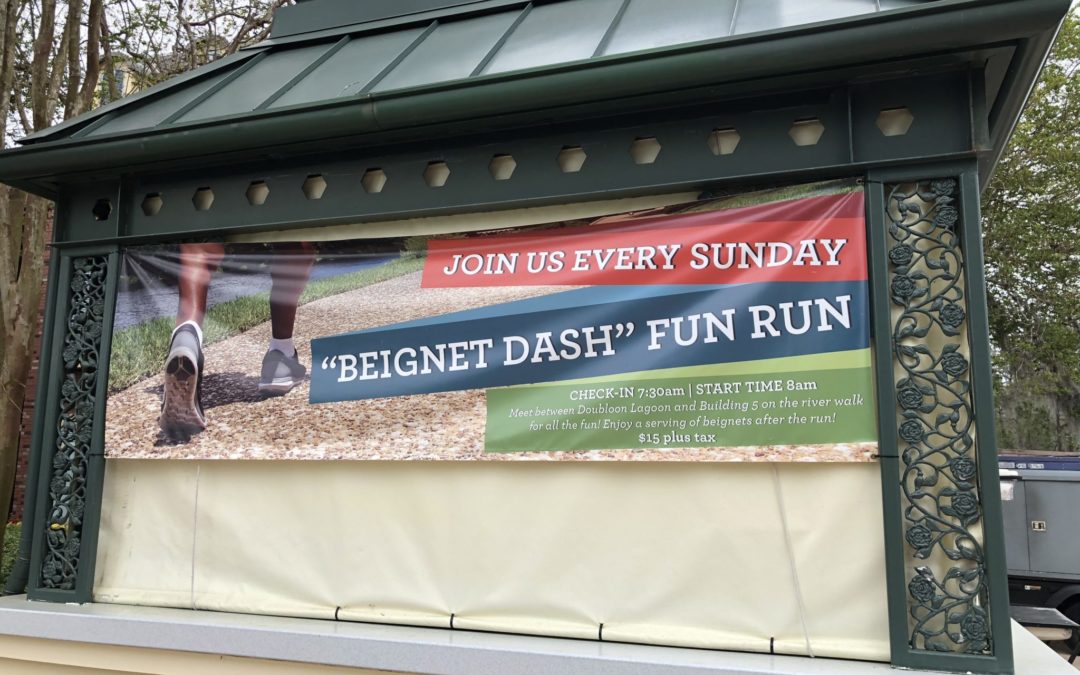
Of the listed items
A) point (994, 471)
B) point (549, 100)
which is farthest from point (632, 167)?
point (994, 471)

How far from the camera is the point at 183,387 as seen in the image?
4719 mm

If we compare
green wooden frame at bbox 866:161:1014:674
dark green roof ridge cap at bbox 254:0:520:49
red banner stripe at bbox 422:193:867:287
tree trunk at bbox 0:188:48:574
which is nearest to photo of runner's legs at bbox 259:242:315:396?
red banner stripe at bbox 422:193:867:287

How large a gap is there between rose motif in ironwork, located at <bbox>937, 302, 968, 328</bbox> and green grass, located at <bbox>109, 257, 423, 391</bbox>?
259 cm

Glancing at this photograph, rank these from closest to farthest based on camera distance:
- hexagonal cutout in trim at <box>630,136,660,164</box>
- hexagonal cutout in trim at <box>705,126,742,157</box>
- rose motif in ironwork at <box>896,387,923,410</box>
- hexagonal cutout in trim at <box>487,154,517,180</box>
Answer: rose motif in ironwork at <box>896,387,923,410</box>, hexagonal cutout in trim at <box>705,126,742,157</box>, hexagonal cutout in trim at <box>630,136,660,164</box>, hexagonal cutout in trim at <box>487,154,517,180</box>

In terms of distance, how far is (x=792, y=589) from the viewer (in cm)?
363

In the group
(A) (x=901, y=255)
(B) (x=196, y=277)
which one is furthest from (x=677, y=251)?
(B) (x=196, y=277)

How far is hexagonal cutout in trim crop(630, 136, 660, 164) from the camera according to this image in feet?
13.5

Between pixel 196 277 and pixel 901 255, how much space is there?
12.4 feet

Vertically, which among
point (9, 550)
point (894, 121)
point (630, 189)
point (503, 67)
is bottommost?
point (9, 550)

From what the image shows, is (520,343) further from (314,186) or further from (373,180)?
(314,186)

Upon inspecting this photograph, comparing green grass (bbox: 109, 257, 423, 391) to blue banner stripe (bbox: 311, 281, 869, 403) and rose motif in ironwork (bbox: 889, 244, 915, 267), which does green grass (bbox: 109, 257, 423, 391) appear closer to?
blue banner stripe (bbox: 311, 281, 869, 403)

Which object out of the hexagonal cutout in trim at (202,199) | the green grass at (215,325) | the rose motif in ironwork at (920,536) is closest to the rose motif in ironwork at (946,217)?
the rose motif in ironwork at (920,536)

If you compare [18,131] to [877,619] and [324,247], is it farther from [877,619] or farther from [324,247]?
[877,619]

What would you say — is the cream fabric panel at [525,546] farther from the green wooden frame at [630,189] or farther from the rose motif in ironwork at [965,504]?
the rose motif in ironwork at [965,504]
